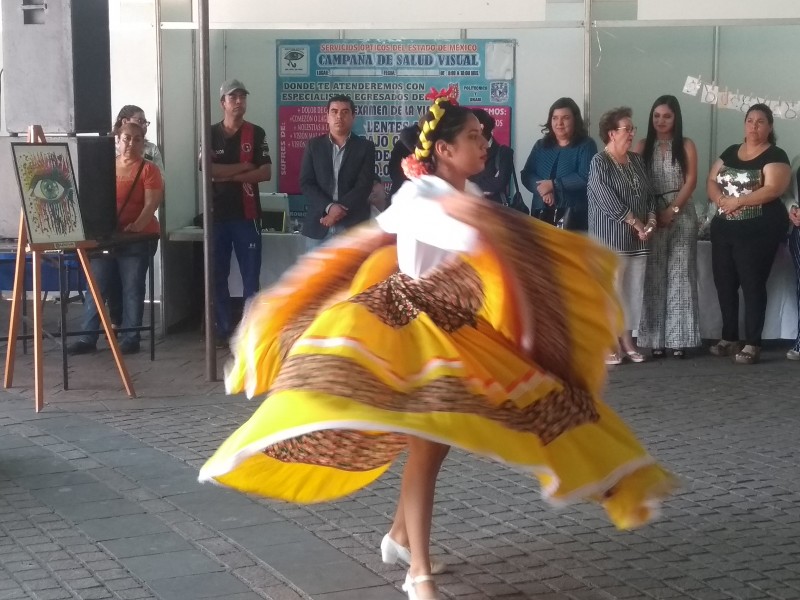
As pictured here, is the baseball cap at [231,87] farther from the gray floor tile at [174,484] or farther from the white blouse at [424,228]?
the white blouse at [424,228]

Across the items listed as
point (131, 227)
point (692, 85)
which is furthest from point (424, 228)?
point (692, 85)

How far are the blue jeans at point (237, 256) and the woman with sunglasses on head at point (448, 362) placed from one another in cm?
494

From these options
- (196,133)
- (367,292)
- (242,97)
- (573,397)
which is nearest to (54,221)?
(242,97)

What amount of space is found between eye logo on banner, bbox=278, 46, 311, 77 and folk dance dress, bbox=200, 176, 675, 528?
230 inches

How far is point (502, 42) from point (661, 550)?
5.83 metres

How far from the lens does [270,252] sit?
31.9 ft

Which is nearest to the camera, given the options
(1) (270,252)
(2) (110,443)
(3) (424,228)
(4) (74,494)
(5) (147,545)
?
(3) (424,228)

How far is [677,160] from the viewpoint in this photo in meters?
8.59

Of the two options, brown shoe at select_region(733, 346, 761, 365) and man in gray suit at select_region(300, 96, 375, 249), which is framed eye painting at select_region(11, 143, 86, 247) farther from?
brown shoe at select_region(733, 346, 761, 365)

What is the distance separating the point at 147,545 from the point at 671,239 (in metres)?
5.13

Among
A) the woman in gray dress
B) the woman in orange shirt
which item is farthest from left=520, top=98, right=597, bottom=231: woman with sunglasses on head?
the woman in orange shirt

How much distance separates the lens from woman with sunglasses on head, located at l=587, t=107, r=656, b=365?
330 inches

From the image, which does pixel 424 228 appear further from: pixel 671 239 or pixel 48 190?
pixel 671 239

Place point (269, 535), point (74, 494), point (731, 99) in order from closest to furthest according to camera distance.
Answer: point (269, 535) → point (74, 494) → point (731, 99)
